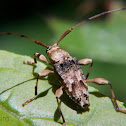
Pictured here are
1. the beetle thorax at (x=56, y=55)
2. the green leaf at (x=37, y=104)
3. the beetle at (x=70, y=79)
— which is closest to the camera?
the green leaf at (x=37, y=104)

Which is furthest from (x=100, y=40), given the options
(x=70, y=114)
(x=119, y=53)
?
(x=70, y=114)

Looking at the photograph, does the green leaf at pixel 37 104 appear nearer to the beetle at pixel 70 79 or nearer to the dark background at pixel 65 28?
the beetle at pixel 70 79

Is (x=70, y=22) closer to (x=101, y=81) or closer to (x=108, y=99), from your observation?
(x=101, y=81)

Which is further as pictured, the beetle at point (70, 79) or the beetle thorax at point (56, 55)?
the beetle thorax at point (56, 55)

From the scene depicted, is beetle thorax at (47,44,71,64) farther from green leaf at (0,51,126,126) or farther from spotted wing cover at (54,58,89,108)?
green leaf at (0,51,126,126)

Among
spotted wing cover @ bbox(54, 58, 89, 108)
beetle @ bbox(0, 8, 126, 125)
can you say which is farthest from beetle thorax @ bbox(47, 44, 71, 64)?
spotted wing cover @ bbox(54, 58, 89, 108)

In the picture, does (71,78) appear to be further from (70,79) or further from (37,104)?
(37,104)

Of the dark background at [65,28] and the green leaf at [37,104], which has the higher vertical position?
the dark background at [65,28]

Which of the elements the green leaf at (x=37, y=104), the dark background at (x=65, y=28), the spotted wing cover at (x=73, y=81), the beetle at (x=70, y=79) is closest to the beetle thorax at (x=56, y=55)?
the beetle at (x=70, y=79)
